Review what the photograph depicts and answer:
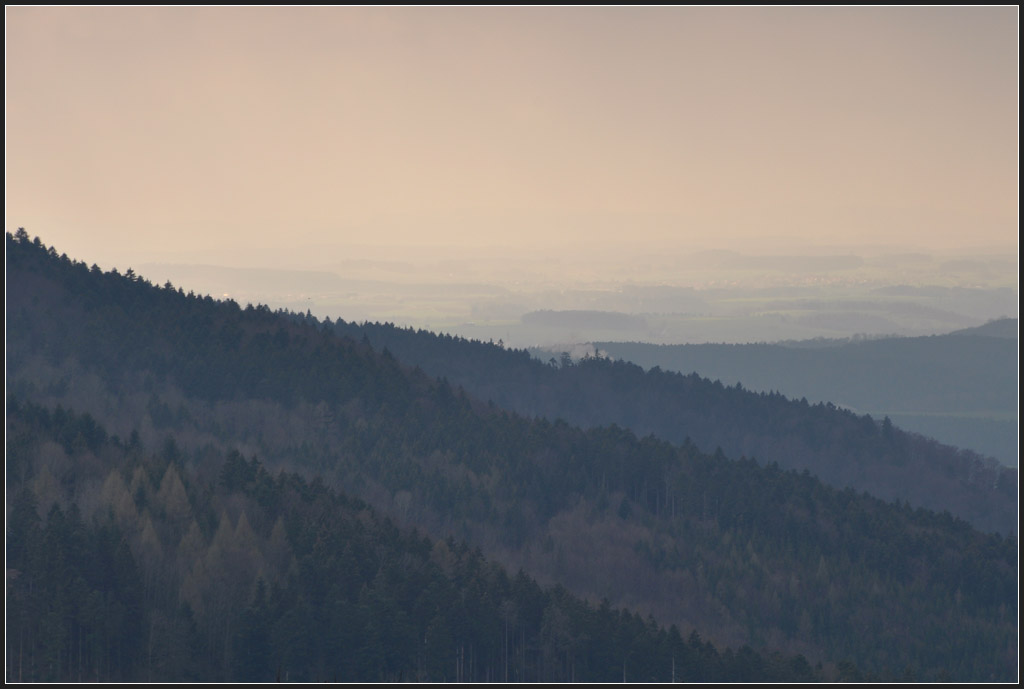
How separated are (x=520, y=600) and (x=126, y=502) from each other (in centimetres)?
4502

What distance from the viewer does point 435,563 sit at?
158125 millimetres

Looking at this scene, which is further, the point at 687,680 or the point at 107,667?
the point at 687,680

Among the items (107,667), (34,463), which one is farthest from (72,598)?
(34,463)

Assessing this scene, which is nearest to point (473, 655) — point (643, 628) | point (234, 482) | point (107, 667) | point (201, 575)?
point (643, 628)

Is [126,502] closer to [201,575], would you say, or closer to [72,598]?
[201,575]

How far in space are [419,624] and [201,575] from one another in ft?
75.7

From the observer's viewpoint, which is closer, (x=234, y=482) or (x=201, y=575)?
(x=201, y=575)

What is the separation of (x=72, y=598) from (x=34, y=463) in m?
48.2

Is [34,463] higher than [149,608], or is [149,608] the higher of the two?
[34,463]

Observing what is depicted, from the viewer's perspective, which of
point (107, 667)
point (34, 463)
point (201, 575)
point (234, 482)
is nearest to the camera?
point (107, 667)

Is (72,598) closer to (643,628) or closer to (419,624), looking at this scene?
(419,624)

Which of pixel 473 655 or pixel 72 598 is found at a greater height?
pixel 72 598

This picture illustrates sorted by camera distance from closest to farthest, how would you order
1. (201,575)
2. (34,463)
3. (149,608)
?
1. (149,608)
2. (201,575)
3. (34,463)

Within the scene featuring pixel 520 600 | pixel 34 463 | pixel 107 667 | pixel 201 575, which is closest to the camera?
pixel 107 667
